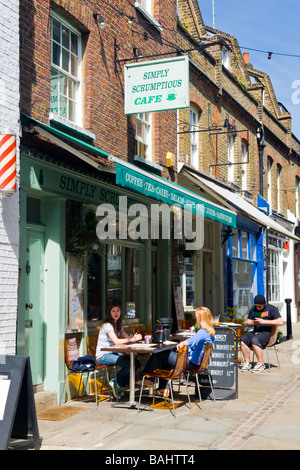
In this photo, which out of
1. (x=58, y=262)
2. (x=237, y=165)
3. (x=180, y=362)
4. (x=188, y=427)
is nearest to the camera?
(x=188, y=427)

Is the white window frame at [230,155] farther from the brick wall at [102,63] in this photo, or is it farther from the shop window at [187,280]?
the brick wall at [102,63]

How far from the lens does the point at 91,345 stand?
372 inches

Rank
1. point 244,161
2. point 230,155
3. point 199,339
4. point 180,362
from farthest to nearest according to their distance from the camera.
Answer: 1. point 244,161
2. point 230,155
3. point 199,339
4. point 180,362

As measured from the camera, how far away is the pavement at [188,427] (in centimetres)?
626

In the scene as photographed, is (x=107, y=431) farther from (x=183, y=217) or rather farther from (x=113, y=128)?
(x=183, y=217)

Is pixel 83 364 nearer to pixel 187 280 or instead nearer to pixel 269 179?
pixel 187 280

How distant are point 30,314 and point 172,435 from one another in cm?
276

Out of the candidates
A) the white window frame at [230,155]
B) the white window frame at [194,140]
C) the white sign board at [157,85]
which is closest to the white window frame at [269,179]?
the white window frame at [230,155]

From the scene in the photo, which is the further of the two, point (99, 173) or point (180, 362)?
point (99, 173)

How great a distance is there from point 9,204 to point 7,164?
517 millimetres

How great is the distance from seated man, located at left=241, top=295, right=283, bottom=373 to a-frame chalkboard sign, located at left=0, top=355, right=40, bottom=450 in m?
6.22

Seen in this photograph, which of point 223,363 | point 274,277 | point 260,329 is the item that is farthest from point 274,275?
point 223,363

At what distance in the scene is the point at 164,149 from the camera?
12.7m

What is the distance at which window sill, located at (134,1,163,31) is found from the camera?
11.6 meters
